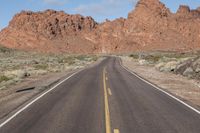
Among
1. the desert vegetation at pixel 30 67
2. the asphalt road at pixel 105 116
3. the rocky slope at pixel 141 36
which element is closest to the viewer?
the asphalt road at pixel 105 116

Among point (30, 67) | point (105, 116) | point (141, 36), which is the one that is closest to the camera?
point (105, 116)

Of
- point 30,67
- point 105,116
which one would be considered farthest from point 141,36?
point 105,116

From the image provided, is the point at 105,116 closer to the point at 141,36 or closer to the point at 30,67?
the point at 30,67

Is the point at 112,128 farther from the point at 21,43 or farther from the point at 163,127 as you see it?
the point at 21,43

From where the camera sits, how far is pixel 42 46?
188 m

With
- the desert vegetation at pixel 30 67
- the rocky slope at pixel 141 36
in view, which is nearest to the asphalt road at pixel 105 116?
the desert vegetation at pixel 30 67

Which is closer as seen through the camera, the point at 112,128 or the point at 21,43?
the point at 112,128

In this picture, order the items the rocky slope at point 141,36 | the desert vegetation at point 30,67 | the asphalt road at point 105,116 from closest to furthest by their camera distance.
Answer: the asphalt road at point 105,116
the desert vegetation at point 30,67
the rocky slope at point 141,36

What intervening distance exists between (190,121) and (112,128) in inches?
114

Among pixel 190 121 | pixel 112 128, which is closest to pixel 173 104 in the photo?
pixel 190 121

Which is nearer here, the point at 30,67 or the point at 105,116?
the point at 105,116

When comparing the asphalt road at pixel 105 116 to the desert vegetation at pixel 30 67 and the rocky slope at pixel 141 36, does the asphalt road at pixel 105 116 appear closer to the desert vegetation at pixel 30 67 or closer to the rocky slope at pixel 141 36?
the desert vegetation at pixel 30 67

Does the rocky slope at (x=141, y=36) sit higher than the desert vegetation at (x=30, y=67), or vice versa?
the rocky slope at (x=141, y=36)

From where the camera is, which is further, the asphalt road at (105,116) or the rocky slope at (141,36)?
the rocky slope at (141,36)
